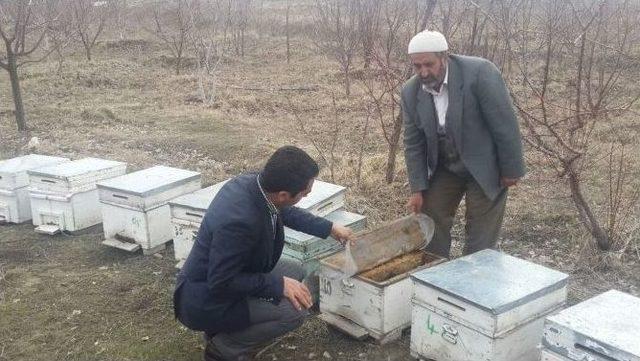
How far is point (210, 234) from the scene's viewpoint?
10.3 feet

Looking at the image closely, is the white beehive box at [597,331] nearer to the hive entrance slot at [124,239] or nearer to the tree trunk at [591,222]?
the tree trunk at [591,222]

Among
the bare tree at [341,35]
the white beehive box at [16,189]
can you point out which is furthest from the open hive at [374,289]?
the bare tree at [341,35]

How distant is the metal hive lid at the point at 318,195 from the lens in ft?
14.3

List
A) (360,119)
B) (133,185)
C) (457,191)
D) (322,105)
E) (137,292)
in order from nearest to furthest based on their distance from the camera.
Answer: (457,191) < (137,292) < (133,185) < (360,119) < (322,105)

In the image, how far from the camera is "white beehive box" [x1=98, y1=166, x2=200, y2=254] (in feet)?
16.1

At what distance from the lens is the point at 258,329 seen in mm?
3334

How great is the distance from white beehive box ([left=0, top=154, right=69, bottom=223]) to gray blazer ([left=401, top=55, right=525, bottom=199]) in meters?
3.99

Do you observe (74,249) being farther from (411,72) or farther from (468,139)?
(411,72)

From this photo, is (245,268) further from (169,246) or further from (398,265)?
(169,246)

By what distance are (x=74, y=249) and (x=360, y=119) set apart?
22.4 feet

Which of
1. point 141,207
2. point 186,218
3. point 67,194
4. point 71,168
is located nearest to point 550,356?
point 186,218

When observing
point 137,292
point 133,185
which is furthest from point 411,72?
point 137,292

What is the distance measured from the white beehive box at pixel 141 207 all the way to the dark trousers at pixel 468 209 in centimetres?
223

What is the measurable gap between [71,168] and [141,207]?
1.19 metres
